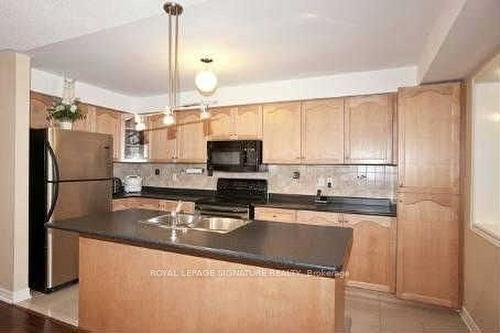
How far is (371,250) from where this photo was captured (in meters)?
3.20

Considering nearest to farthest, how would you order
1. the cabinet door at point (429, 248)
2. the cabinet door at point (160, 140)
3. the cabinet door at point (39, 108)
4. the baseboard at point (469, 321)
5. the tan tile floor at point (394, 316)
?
the baseboard at point (469, 321) < the tan tile floor at point (394, 316) < the cabinet door at point (429, 248) < the cabinet door at point (39, 108) < the cabinet door at point (160, 140)

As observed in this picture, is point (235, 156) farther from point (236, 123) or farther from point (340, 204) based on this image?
point (340, 204)

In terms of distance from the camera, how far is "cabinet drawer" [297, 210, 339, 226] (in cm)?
333

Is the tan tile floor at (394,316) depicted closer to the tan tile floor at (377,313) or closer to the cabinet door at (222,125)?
the tan tile floor at (377,313)

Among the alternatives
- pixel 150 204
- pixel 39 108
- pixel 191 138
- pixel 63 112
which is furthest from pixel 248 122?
pixel 39 108

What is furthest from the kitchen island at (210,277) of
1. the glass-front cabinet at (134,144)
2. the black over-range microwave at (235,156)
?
A: the glass-front cabinet at (134,144)

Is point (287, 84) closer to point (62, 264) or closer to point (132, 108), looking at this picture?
point (132, 108)

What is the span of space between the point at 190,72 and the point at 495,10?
2.75 metres

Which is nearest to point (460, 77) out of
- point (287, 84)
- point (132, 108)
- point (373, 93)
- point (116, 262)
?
point (373, 93)

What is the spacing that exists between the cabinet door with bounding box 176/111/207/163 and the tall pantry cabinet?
2.46m

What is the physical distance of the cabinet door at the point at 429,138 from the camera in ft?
9.36

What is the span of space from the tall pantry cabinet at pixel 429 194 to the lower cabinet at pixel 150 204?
8.35 ft

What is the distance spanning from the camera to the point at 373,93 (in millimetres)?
3377

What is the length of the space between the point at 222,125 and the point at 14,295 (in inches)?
111
